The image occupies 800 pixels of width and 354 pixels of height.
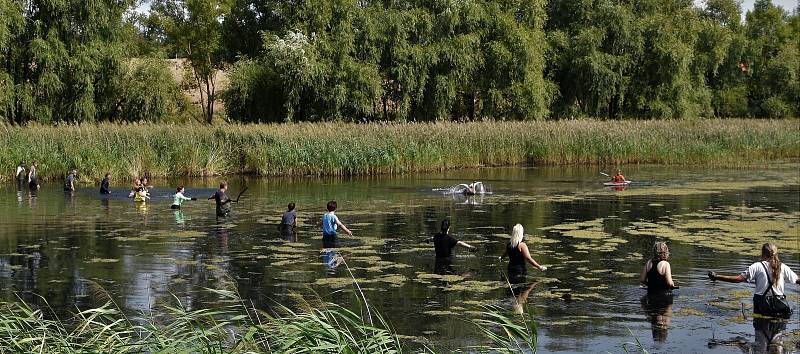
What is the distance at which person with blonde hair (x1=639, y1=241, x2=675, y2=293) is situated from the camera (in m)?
17.3

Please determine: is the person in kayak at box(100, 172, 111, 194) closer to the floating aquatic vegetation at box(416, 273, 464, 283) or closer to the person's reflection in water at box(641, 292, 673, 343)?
the floating aquatic vegetation at box(416, 273, 464, 283)

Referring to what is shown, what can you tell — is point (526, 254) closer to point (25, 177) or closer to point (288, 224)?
point (288, 224)

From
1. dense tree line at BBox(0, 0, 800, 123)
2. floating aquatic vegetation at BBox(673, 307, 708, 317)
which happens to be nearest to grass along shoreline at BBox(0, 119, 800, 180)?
dense tree line at BBox(0, 0, 800, 123)

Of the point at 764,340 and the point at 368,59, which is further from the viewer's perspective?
the point at 368,59

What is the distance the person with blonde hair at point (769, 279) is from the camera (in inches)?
600

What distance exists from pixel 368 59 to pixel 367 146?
1571cm

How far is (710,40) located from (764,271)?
215 ft

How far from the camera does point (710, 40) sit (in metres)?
77.8

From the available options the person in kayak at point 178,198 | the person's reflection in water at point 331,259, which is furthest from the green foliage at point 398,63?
the person's reflection in water at point 331,259

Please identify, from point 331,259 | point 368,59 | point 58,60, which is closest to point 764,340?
point 331,259

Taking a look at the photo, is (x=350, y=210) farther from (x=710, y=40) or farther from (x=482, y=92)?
(x=710, y=40)

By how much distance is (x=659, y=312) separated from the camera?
16.6 meters

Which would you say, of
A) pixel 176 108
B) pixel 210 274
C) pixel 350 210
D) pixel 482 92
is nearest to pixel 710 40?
pixel 482 92

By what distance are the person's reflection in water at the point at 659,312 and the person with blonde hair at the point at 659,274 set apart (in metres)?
0.12
